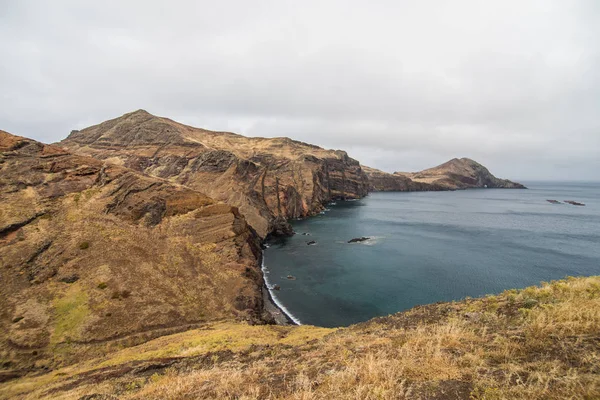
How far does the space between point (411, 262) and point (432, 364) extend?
6058cm

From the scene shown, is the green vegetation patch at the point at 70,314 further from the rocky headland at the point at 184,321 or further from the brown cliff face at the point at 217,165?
the brown cliff face at the point at 217,165

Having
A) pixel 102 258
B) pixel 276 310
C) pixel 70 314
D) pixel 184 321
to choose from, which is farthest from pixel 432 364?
pixel 102 258

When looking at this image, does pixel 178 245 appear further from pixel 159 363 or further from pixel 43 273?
pixel 159 363

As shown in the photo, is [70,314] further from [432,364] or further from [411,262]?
[411,262]

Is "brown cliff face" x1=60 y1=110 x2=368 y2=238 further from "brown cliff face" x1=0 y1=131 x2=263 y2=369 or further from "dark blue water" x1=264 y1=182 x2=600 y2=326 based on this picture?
"brown cliff face" x1=0 y1=131 x2=263 y2=369

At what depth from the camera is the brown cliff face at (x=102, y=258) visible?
96.2 feet

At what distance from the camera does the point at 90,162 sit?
5478cm

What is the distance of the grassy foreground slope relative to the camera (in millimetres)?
7824

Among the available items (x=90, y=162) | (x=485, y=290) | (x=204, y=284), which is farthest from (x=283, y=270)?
(x=90, y=162)

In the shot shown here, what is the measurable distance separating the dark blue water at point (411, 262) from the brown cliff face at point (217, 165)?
13.6 metres

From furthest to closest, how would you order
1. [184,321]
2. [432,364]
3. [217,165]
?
[217,165] < [184,321] < [432,364]

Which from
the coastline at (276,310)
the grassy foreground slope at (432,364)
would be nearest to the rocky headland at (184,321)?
the grassy foreground slope at (432,364)

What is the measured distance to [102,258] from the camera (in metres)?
37.4

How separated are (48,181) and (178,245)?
23783 mm
